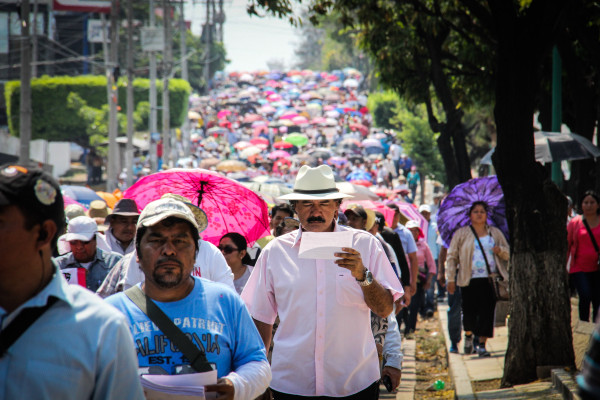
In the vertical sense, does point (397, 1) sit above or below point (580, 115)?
above

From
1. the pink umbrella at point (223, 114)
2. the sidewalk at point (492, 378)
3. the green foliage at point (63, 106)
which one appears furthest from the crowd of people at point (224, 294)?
the pink umbrella at point (223, 114)

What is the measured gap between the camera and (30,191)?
2.39 metres

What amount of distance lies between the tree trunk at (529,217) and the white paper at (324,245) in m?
4.16

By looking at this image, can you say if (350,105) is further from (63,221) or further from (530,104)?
(63,221)

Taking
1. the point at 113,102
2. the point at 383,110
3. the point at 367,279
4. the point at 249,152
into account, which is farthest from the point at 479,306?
the point at 383,110

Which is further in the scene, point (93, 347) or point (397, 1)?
point (397, 1)

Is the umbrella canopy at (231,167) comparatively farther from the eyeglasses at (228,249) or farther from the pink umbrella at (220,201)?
the eyeglasses at (228,249)

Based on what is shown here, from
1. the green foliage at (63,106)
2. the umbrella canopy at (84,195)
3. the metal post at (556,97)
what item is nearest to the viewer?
the metal post at (556,97)

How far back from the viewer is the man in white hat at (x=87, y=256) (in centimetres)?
651

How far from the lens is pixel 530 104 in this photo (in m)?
8.15

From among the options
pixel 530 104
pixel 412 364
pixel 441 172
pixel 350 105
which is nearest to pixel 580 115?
pixel 412 364

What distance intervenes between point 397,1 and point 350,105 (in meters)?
72.0

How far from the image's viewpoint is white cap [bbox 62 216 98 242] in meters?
6.56

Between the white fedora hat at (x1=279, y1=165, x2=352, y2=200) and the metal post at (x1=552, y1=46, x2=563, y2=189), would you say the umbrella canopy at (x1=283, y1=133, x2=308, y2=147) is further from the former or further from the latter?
the white fedora hat at (x1=279, y1=165, x2=352, y2=200)
